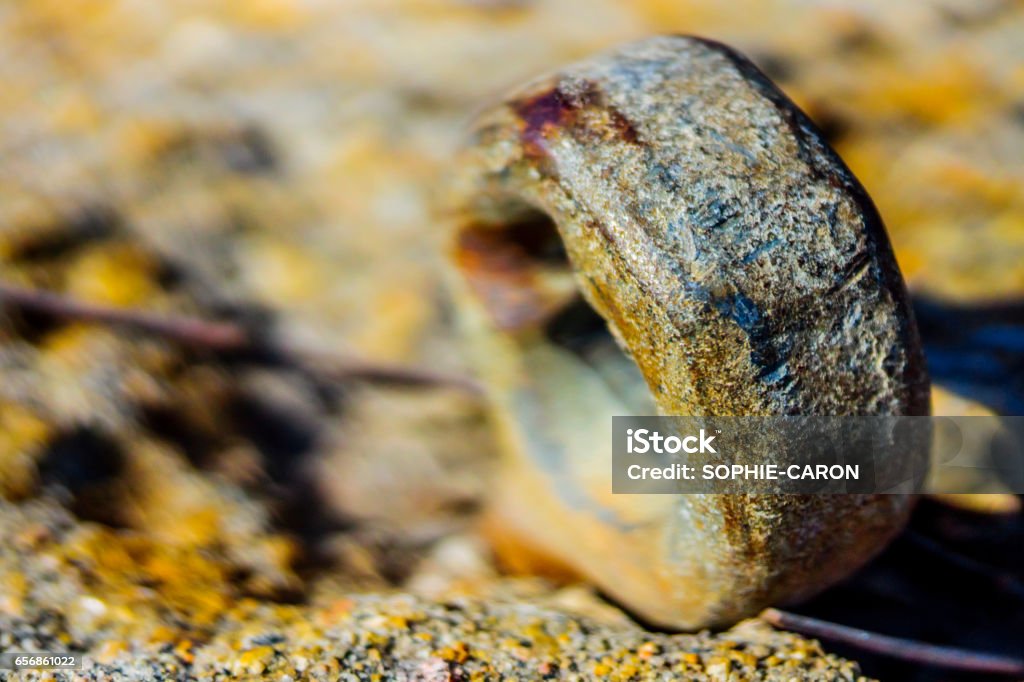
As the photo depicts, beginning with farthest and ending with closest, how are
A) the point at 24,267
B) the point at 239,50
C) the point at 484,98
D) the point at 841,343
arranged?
the point at 239,50, the point at 484,98, the point at 24,267, the point at 841,343

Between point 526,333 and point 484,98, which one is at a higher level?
point 484,98

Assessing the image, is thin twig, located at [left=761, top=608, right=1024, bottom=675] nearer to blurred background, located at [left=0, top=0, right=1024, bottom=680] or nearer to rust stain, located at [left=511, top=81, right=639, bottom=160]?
blurred background, located at [left=0, top=0, right=1024, bottom=680]

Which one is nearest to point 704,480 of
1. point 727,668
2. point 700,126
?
point 727,668

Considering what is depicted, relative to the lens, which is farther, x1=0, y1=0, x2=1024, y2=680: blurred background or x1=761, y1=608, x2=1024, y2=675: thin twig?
x1=0, y1=0, x2=1024, y2=680: blurred background

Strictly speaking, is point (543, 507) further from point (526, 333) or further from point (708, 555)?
point (708, 555)

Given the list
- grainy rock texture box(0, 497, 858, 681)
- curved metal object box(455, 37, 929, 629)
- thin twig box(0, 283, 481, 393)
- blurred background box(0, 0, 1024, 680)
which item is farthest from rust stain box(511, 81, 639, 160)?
thin twig box(0, 283, 481, 393)

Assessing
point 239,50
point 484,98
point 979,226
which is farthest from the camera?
point 239,50

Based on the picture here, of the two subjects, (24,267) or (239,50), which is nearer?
(24,267)
